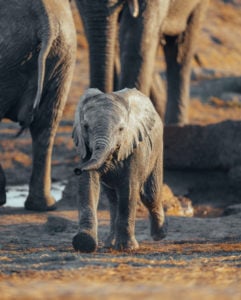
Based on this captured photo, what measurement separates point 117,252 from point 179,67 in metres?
5.34

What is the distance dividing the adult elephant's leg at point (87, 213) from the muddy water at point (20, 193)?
9.22 ft

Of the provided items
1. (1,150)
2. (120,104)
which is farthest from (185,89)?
(120,104)

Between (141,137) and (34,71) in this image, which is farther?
(34,71)

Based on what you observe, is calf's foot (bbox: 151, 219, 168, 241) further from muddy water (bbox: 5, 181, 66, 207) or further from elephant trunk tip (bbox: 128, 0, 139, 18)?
elephant trunk tip (bbox: 128, 0, 139, 18)

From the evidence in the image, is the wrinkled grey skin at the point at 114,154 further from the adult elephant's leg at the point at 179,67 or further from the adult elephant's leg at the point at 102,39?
the adult elephant's leg at the point at 179,67

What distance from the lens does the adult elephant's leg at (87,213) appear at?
5.08 meters

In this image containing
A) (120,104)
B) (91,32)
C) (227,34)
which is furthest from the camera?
(227,34)

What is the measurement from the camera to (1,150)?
32.9 feet

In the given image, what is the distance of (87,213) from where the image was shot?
511 cm

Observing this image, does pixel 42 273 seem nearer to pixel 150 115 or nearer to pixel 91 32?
pixel 150 115

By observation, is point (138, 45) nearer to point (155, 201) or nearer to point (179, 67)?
point (179, 67)

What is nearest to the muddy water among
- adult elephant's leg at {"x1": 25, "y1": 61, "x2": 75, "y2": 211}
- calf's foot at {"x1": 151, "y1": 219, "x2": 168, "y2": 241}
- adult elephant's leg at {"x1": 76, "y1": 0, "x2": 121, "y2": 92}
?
adult elephant's leg at {"x1": 25, "y1": 61, "x2": 75, "y2": 211}

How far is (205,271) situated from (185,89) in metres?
6.22

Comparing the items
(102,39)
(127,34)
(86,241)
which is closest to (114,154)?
(86,241)
